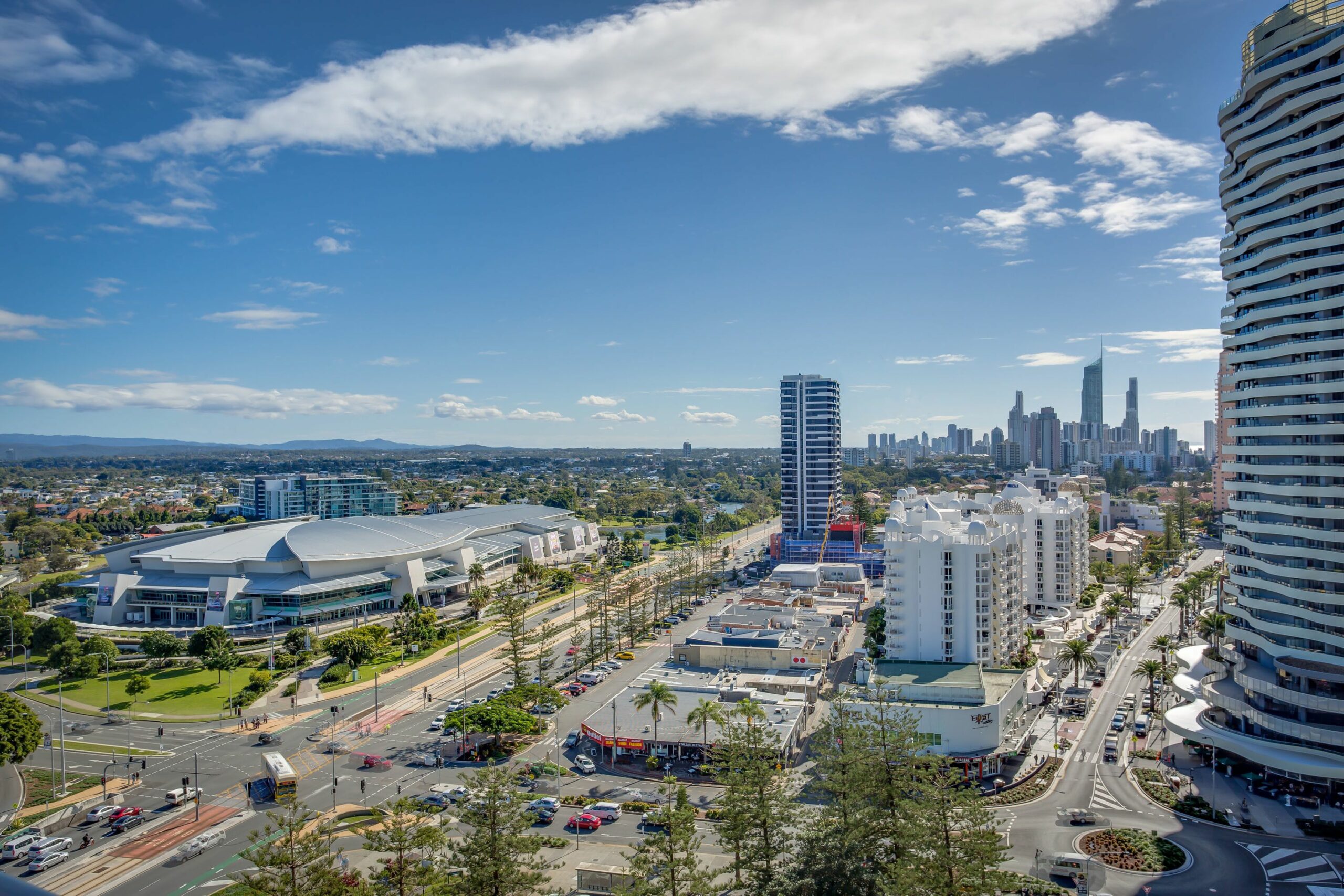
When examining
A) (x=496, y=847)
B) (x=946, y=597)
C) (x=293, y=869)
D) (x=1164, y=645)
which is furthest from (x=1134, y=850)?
(x=293, y=869)

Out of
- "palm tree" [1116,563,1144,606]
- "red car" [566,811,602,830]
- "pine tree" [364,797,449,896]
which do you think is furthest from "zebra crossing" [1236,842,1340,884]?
"palm tree" [1116,563,1144,606]

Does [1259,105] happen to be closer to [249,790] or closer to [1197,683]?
[1197,683]

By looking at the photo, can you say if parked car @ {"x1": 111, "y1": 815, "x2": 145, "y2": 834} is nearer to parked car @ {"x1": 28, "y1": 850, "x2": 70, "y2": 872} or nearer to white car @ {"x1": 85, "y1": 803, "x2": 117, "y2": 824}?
white car @ {"x1": 85, "y1": 803, "x2": 117, "y2": 824}

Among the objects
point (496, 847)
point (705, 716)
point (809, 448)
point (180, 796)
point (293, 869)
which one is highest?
point (809, 448)

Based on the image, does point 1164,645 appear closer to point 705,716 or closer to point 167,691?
point 705,716

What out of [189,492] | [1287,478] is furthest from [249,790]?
[189,492]

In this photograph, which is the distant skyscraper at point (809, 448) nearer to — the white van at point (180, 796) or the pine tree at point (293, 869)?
the white van at point (180, 796)

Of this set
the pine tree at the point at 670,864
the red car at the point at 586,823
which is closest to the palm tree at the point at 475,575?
the red car at the point at 586,823
